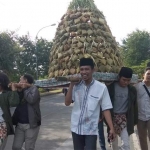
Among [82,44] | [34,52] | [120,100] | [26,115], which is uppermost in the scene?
[34,52]

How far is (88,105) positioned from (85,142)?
17.8 inches

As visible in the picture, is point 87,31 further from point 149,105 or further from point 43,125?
point 43,125

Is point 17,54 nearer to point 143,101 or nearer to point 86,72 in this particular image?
point 143,101

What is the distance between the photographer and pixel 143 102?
5176 mm

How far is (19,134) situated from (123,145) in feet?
4.95

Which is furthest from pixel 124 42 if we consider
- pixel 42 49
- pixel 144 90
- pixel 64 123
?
pixel 144 90

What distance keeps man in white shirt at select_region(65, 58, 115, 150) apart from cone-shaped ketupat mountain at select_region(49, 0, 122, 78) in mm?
343

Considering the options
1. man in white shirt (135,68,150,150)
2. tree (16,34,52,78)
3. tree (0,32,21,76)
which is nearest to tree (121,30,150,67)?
tree (16,34,52,78)

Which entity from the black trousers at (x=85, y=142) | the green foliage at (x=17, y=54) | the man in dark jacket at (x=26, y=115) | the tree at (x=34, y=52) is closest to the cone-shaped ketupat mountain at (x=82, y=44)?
the man in dark jacket at (x=26, y=115)

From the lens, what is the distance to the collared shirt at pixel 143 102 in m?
5.17

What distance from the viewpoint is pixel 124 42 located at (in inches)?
1725

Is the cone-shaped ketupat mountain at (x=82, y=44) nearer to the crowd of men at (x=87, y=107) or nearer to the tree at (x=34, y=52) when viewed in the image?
the crowd of men at (x=87, y=107)

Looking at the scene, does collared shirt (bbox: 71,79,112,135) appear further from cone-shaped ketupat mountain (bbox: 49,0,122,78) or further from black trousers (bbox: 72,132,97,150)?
cone-shaped ketupat mountain (bbox: 49,0,122,78)

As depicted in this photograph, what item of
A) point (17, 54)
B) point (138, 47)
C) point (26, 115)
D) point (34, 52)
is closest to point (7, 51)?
point (17, 54)
